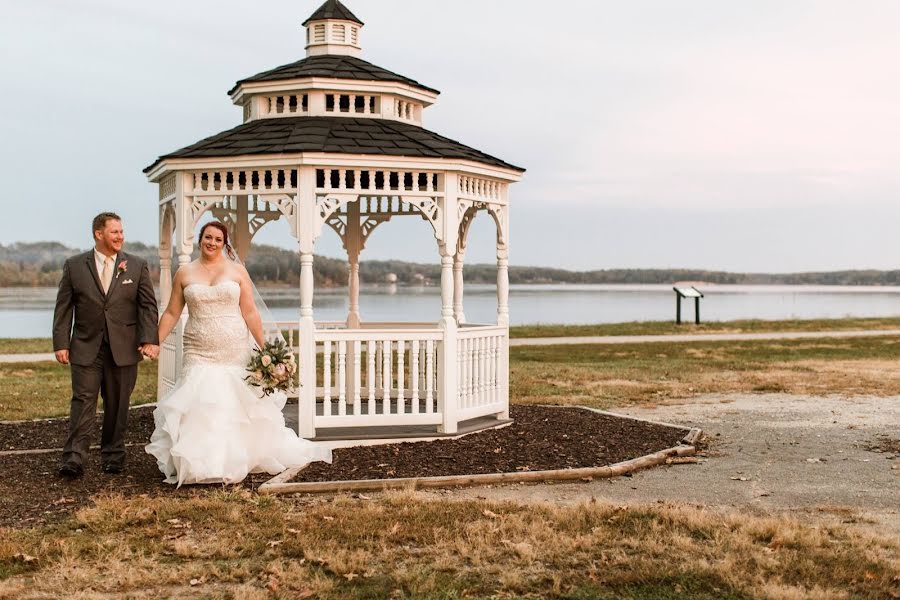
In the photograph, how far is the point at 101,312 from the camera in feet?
27.5

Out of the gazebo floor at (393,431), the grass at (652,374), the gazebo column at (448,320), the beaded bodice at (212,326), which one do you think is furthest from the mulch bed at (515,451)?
the grass at (652,374)

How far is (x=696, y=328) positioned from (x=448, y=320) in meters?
23.7

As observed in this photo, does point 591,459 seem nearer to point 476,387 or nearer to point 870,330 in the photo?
point 476,387

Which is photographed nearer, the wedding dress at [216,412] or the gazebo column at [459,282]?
the wedding dress at [216,412]

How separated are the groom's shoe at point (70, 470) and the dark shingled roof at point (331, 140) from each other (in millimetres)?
3651

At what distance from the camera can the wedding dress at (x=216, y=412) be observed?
8.15 m

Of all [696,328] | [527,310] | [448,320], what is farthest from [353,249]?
[527,310]

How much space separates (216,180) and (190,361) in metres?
3.16

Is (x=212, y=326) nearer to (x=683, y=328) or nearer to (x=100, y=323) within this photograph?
(x=100, y=323)

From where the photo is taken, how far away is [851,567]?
5.82 m

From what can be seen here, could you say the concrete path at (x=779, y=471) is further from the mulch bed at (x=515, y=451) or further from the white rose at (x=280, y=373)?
the white rose at (x=280, y=373)

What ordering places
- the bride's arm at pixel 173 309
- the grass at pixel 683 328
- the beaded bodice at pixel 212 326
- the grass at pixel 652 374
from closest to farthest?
the beaded bodice at pixel 212 326 → the bride's arm at pixel 173 309 → the grass at pixel 652 374 → the grass at pixel 683 328

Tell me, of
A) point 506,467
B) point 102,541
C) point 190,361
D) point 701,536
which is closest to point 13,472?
point 190,361

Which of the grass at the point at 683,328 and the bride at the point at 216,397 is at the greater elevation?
the bride at the point at 216,397
